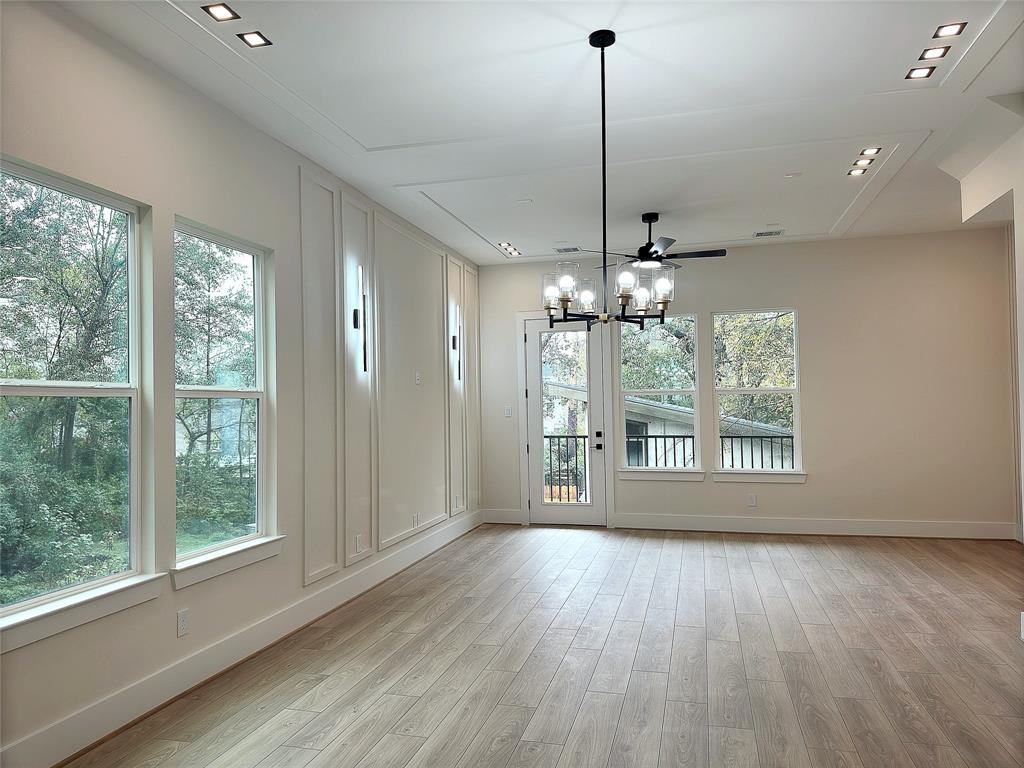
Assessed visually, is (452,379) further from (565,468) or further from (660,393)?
(660,393)

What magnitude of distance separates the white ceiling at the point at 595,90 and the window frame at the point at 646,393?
1.88 metres

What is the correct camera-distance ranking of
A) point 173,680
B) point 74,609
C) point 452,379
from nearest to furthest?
point 74,609
point 173,680
point 452,379

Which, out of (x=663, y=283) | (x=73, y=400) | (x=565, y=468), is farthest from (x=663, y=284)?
(x=565, y=468)

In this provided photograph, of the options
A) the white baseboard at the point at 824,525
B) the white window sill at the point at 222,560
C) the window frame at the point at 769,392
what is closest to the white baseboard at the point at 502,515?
the white baseboard at the point at 824,525

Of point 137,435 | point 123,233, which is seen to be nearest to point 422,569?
point 137,435

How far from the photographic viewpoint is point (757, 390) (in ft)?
22.3

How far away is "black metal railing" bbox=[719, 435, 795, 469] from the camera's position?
6.76 m

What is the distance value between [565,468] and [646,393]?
1.20 m

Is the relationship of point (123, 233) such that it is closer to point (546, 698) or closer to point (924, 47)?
point (546, 698)

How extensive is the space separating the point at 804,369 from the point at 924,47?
4.04 m

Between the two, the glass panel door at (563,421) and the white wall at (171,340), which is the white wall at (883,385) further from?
the white wall at (171,340)

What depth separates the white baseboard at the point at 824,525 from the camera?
624 cm

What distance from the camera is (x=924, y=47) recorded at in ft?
9.80

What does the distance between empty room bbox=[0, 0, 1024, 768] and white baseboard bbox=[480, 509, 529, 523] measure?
78 centimetres
